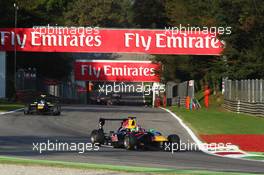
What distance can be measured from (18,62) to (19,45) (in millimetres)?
13123

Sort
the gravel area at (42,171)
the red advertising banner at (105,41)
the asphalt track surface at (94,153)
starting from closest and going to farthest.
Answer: the gravel area at (42,171) < the asphalt track surface at (94,153) < the red advertising banner at (105,41)

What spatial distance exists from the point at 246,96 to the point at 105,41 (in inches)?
604

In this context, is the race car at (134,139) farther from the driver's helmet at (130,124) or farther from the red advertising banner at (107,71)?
the red advertising banner at (107,71)

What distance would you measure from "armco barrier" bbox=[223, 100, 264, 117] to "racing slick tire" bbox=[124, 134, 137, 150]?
20.5 meters

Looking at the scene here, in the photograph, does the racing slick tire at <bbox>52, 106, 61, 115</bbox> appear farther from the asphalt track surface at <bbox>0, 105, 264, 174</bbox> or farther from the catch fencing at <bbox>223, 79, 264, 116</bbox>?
the catch fencing at <bbox>223, 79, 264, 116</bbox>

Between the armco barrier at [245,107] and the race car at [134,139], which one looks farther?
the armco barrier at [245,107]

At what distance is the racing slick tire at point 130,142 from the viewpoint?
1793 centimetres

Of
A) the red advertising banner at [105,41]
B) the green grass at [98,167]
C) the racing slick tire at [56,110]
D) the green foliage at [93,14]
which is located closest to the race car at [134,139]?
the green grass at [98,167]

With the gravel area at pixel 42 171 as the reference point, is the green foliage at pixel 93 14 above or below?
above

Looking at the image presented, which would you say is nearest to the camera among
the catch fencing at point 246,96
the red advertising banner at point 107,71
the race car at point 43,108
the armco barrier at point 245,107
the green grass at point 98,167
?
the green grass at point 98,167

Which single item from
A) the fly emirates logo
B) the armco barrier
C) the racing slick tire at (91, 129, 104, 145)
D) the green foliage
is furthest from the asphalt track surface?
the green foliage

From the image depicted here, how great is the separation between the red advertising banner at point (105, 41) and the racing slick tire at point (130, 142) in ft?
115

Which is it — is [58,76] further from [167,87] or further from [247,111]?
[247,111]

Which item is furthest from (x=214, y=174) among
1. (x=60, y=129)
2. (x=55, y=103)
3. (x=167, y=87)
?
(x=167, y=87)
